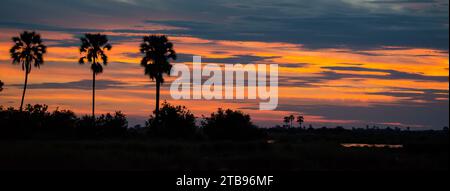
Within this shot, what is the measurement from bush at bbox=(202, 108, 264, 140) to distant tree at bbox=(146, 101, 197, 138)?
2.21 metres

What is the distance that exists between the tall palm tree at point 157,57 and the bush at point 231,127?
19.3ft

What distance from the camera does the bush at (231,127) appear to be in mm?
61344

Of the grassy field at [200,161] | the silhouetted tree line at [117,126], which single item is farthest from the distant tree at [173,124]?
the grassy field at [200,161]

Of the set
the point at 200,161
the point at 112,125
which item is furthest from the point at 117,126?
the point at 200,161

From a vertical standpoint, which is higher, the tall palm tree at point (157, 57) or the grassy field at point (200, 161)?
the tall palm tree at point (157, 57)

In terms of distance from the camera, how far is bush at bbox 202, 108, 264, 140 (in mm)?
61344

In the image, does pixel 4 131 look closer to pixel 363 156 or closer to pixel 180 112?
pixel 180 112

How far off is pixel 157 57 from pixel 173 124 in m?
6.74

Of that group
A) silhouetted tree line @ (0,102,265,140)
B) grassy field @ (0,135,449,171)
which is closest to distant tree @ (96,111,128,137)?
silhouetted tree line @ (0,102,265,140)

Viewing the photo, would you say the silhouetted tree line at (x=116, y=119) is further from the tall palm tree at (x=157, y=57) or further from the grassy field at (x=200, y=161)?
the grassy field at (x=200, y=161)

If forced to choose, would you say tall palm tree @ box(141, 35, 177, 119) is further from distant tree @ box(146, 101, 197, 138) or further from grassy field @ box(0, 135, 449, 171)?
grassy field @ box(0, 135, 449, 171)

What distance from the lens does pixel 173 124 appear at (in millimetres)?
64438
